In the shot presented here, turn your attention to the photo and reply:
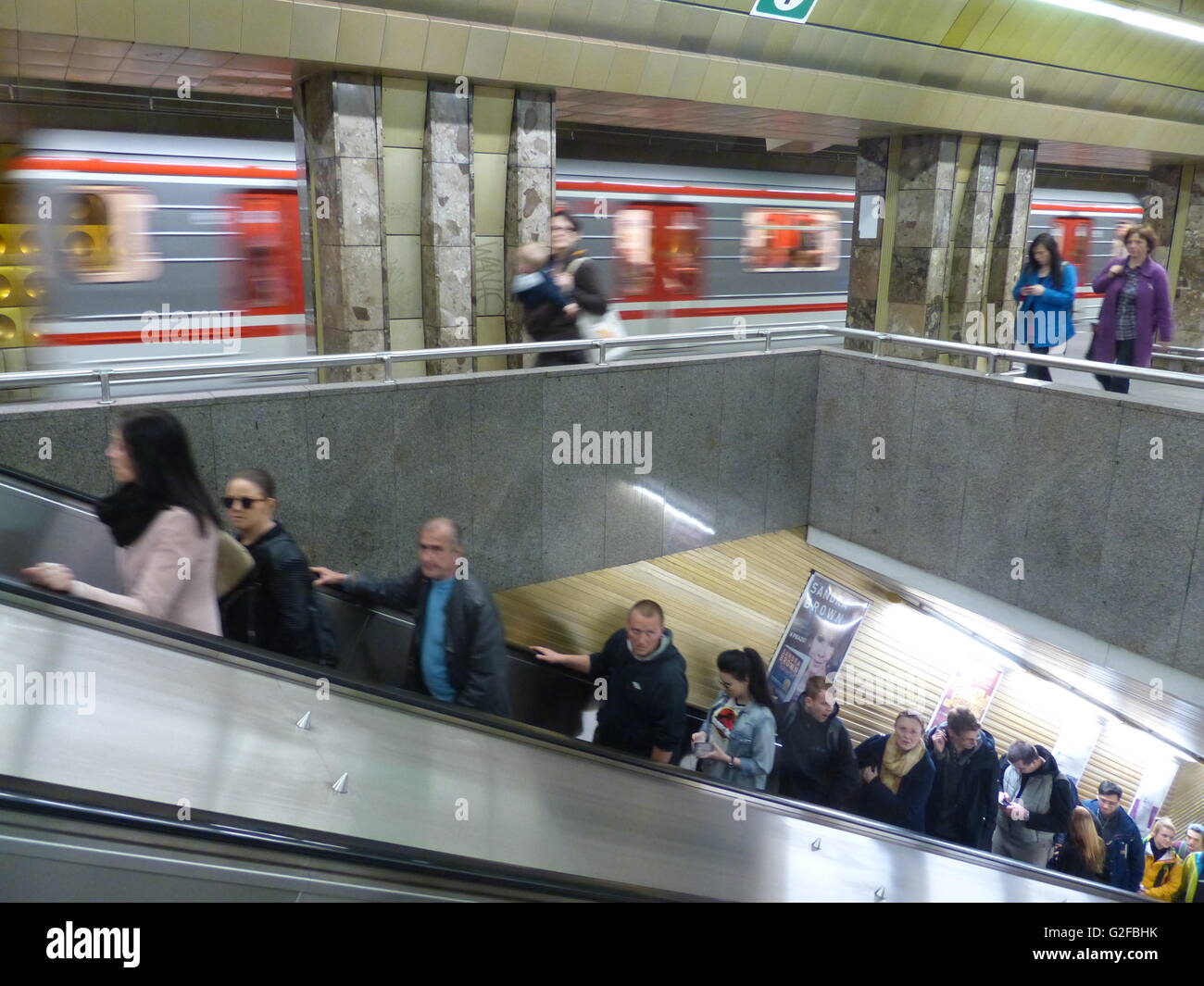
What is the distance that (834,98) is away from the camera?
427 inches

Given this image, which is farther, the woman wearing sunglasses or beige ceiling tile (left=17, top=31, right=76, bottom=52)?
beige ceiling tile (left=17, top=31, right=76, bottom=52)

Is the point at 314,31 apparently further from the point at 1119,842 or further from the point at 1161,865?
the point at 1161,865

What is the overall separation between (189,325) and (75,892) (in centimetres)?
757

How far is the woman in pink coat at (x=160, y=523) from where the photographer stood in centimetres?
322

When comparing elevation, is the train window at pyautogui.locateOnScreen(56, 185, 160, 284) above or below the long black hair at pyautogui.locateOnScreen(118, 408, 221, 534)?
above

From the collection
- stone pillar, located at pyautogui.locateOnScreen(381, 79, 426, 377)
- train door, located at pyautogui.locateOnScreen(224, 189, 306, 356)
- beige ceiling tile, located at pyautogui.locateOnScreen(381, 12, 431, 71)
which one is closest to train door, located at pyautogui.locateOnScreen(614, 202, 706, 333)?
stone pillar, located at pyautogui.locateOnScreen(381, 79, 426, 377)

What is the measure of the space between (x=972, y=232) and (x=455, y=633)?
1083 cm

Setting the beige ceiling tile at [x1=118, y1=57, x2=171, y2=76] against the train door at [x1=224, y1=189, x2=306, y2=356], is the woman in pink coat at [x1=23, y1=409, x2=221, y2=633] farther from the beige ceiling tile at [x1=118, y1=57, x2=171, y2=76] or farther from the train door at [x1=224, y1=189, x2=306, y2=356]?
the train door at [x1=224, y1=189, x2=306, y2=356]

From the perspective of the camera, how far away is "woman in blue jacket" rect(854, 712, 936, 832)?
4.95 meters

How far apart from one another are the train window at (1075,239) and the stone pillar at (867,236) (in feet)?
19.7

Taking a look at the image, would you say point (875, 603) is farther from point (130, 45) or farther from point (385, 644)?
point (130, 45)

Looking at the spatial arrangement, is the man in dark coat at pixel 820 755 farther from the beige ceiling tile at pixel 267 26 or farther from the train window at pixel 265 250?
the train window at pixel 265 250

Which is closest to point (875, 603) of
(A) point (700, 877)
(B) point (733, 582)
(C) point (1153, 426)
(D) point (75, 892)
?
(B) point (733, 582)

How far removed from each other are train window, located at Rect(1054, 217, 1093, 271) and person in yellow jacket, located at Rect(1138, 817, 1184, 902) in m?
12.6
